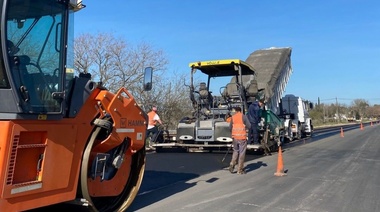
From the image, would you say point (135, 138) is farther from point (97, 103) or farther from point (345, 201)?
point (345, 201)

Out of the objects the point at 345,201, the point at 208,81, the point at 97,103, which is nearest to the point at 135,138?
the point at 97,103

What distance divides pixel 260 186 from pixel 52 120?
4810 mm

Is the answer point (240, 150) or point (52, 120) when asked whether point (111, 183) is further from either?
point (240, 150)

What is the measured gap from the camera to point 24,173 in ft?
13.5

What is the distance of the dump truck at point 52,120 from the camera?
12.9ft

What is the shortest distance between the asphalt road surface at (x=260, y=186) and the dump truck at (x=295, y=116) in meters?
7.92

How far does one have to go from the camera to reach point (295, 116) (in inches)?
891

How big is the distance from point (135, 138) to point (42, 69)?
70.7 inches

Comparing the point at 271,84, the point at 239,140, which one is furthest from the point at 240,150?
the point at 271,84

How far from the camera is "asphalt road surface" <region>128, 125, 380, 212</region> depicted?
626 centimetres

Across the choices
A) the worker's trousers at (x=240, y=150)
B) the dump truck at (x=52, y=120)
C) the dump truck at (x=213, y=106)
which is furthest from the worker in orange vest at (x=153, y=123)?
the dump truck at (x=52, y=120)

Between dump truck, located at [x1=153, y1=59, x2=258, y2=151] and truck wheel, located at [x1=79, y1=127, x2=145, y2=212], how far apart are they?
7.19 metres

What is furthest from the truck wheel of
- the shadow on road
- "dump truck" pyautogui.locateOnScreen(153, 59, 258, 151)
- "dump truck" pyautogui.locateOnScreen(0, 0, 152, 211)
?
"dump truck" pyautogui.locateOnScreen(153, 59, 258, 151)

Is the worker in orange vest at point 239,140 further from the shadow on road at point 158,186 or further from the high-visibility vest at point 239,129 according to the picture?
the shadow on road at point 158,186
